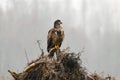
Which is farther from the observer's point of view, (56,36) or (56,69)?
(56,36)

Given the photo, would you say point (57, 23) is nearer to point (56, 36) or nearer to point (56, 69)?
point (56, 36)

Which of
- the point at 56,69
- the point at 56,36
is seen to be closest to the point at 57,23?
the point at 56,36

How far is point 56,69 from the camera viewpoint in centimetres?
2116

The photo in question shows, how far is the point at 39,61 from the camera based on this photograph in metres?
21.6

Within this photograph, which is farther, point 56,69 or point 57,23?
point 57,23

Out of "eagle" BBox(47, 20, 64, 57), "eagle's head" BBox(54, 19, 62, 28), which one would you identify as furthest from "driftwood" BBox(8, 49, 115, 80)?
"eagle's head" BBox(54, 19, 62, 28)

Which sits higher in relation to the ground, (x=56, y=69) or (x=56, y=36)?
(x=56, y=36)

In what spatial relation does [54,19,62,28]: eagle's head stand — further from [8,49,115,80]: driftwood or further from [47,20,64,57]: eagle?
[8,49,115,80]: driftwood

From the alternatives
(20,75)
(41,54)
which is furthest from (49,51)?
(20,75)

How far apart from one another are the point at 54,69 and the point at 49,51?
108 centimetres

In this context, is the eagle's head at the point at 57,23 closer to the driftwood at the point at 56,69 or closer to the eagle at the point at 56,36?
the eagle at the point at 56,36

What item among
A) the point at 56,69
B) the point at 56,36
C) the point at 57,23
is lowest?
the point at 56,69

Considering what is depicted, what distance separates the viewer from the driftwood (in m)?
21.0

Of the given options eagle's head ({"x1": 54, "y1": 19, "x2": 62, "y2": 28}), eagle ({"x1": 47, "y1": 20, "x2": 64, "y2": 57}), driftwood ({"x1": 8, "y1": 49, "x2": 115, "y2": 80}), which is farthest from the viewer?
eagle's head ({"x1": 54, "y1": 19, "x2": 62, "y2": 28})
